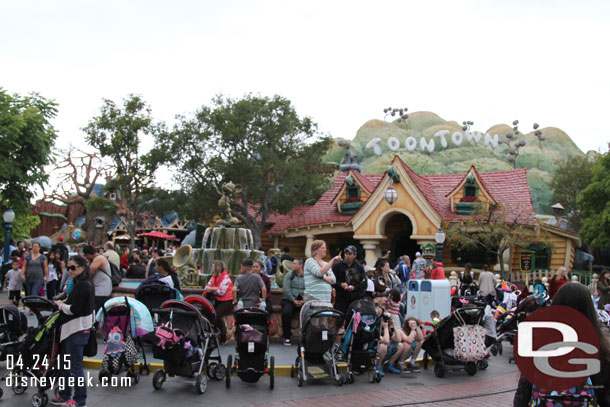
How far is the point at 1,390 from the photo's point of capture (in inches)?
284

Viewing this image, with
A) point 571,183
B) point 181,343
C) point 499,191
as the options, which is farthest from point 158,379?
point 571,183

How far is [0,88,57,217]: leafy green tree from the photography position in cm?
2297

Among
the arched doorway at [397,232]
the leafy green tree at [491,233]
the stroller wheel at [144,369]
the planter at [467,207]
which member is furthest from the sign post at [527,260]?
the stroller wheel at [144,369]

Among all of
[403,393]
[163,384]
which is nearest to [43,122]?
[163,384]

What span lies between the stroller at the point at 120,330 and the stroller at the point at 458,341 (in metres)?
4.61

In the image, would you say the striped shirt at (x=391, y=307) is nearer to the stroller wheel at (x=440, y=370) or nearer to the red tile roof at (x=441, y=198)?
the stroller wheel at (x=440, y=370)

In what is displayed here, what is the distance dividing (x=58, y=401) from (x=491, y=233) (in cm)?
2292

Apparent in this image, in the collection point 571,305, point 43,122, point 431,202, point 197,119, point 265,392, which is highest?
point 197,119

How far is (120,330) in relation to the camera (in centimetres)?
797

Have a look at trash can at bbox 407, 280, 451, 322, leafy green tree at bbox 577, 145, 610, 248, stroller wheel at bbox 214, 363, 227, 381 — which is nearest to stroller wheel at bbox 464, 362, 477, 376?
trash can at bbox 407, 280, 451, 322

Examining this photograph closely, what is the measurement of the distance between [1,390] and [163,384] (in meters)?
2.03

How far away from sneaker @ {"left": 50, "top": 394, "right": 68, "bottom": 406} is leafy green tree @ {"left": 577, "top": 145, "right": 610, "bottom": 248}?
105ft

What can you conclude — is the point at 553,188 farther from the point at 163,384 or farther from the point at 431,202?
the point at 163,384

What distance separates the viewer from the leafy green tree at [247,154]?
32.8 meters
